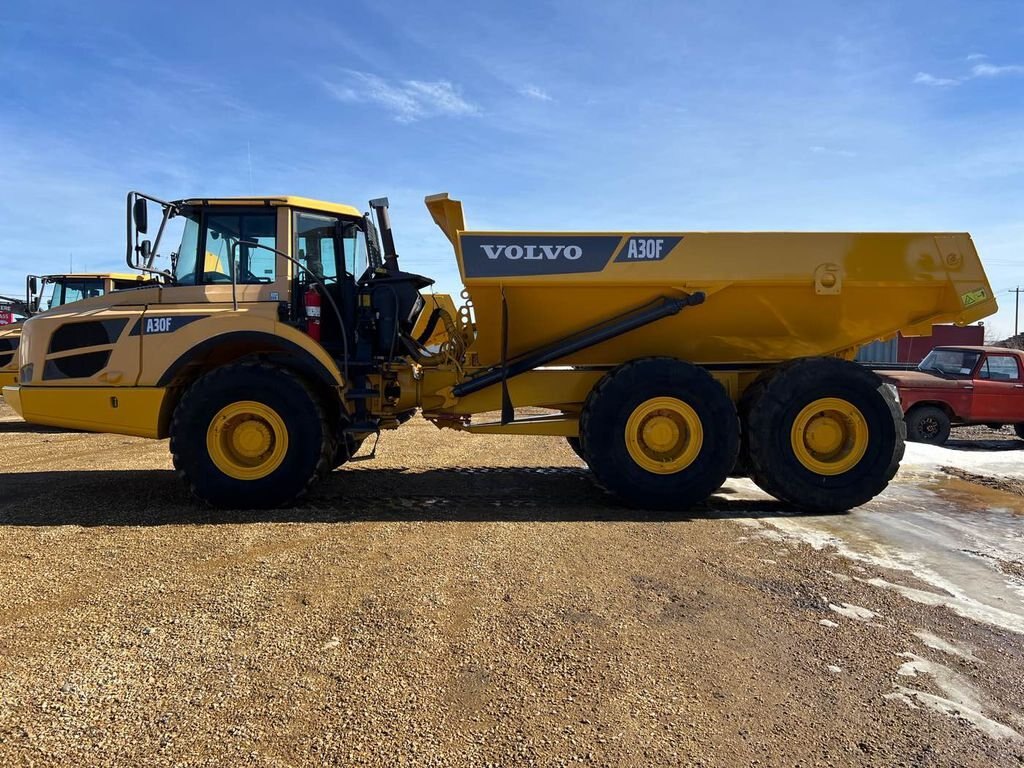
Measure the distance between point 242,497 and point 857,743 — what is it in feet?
15.0

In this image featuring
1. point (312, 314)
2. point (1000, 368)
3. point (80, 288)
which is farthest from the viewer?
point (80, 288)

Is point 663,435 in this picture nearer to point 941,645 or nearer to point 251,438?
point 941,645

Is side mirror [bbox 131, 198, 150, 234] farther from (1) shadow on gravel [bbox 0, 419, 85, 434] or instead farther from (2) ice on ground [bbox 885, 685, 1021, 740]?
(1) shadow on gravel [bbox 0, 419, 85, 434]

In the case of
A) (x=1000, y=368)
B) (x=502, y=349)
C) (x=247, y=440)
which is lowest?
(x=247, y=440)

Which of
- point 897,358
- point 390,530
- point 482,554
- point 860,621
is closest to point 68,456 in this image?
point 390,530

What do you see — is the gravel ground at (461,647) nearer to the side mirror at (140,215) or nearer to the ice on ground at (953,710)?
the ice on ground at (953,710)

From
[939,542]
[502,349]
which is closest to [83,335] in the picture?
[502,349]

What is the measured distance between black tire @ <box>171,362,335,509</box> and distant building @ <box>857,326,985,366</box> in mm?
23738

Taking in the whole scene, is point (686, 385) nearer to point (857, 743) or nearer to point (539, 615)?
point (539, 615)

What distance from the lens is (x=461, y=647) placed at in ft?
9.66

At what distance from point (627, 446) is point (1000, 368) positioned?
28.3ft

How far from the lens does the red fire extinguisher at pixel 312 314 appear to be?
5477mm

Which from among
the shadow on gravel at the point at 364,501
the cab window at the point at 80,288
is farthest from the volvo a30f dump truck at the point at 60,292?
the shadow on gravel at the point at 364,501

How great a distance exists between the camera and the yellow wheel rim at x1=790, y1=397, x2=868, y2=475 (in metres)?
5.61
